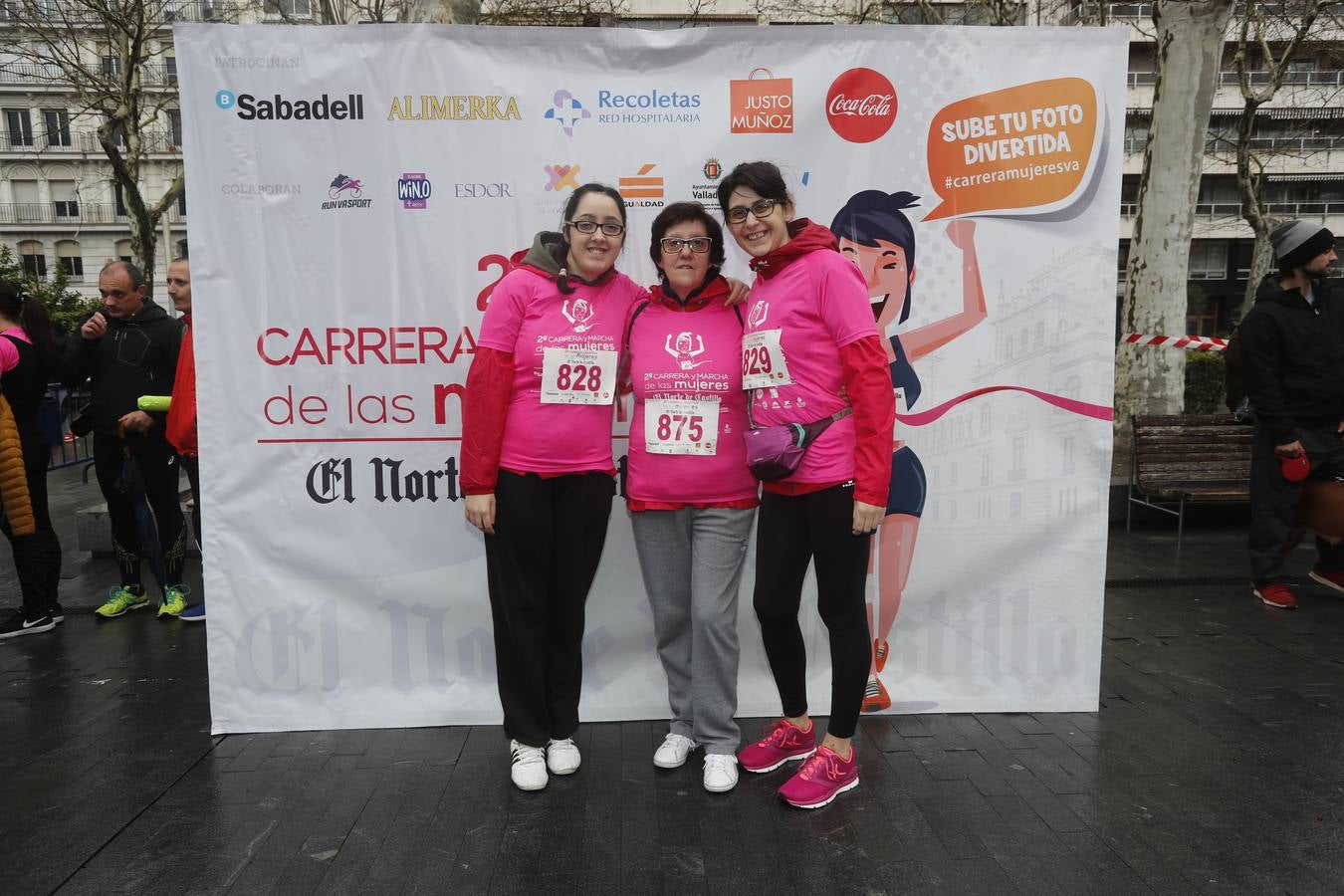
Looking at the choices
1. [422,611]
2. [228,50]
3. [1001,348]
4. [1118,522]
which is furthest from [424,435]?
[1118,522]

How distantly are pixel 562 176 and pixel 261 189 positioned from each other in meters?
1.11

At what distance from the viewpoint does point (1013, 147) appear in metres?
3.53

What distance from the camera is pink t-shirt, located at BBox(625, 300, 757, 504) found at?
2.99 m

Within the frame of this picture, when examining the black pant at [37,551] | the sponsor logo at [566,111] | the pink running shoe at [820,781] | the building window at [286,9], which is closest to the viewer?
the pink running shoe at [820,781]

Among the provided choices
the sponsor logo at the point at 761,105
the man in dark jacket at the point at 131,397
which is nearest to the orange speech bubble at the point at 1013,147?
the sponsor logo at the point at 761,105

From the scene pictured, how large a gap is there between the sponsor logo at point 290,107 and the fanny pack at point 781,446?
1935 mm

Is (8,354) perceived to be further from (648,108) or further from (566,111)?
(648,108)

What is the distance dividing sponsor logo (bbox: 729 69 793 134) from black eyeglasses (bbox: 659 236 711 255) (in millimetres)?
767

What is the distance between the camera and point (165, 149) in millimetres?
41094

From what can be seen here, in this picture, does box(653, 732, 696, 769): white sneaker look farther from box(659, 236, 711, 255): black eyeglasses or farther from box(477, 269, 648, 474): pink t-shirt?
box(659, 236, 711, 255): black eyeglasses

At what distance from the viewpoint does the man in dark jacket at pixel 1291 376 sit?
5113 millimetres

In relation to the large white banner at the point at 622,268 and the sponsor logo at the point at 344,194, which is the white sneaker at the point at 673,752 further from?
the sponsor logo at the point at 344,194

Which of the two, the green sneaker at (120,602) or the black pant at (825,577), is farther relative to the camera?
the green sneaker at (120,602)

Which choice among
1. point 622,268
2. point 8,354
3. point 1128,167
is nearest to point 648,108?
point 622,268
